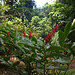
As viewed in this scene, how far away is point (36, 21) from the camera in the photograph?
890 centimetres

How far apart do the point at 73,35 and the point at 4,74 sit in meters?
2.68

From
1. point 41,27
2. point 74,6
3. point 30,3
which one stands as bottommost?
point 41,27

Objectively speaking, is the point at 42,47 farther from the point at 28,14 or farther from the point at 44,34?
the point at 28,14

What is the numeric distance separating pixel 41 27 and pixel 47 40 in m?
7.25

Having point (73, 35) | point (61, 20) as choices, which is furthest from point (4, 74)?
point (61, 20)

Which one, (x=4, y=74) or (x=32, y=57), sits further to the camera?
(x=4, y=74)

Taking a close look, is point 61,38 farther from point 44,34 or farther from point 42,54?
point 44,34

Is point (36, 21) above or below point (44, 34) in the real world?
above

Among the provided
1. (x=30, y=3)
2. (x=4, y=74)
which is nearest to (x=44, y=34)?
(x=4, y=74)

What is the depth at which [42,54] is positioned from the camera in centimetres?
51

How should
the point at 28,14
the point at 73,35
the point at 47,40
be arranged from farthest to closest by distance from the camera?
the point at 28,14 < the point at 73,35 < the point at 47,40

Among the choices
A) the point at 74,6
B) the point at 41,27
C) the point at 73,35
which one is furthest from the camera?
the point at 41,27

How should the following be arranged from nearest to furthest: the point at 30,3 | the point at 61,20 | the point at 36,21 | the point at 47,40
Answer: the point at 47,40 → the point at 61,20 → the point at 36,21 → the point at 30,3

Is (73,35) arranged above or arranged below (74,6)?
below
